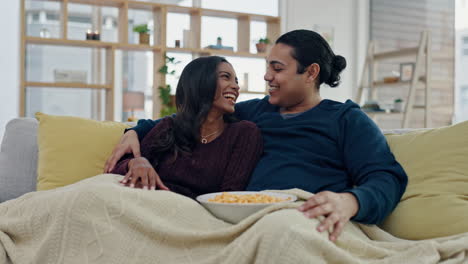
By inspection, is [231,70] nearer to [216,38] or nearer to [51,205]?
[51,205]

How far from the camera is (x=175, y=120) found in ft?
6.49

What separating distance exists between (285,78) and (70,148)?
2.62ft

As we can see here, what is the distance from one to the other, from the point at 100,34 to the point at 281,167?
4.52 metres

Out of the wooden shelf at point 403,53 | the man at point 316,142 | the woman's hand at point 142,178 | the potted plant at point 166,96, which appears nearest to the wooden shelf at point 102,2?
the potted plant at point 166,96

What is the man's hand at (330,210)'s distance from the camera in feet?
4.36

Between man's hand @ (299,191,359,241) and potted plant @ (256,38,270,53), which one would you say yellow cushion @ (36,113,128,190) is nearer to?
man's hand @ (299,191,359,241)

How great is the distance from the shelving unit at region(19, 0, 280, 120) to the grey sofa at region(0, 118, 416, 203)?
3353 millimetres

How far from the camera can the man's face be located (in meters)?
1.98

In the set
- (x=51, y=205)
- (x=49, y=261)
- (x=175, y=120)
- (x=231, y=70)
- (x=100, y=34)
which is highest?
(x=100, y=34)

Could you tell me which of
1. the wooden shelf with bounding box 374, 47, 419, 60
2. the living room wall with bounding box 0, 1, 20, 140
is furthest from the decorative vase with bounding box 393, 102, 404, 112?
the living room wall with bounding box 0, 1, 20, 140

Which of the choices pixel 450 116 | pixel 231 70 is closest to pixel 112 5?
pixel 450 116

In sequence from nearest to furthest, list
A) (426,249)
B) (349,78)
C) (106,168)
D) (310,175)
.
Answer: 1. (426,249)
2. (310,175)
3. (106,168)
4. (349,78)

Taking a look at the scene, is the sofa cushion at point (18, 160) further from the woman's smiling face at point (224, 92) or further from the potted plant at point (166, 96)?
the potted plant at point (166, 96)

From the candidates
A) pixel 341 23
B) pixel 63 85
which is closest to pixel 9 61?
pixel 63 85
